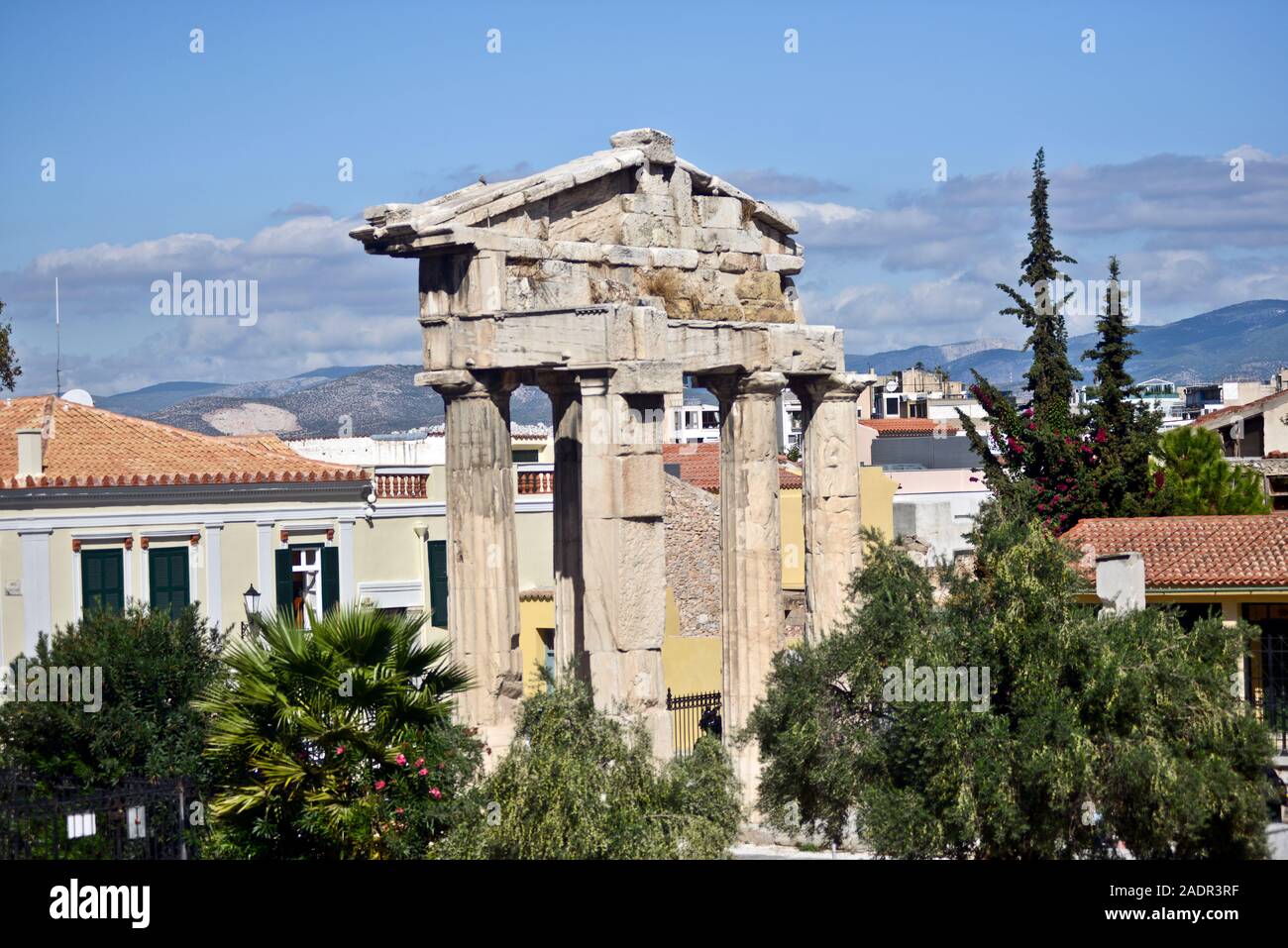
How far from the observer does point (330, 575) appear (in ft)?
117

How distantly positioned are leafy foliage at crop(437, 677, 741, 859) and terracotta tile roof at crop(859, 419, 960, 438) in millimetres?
37729

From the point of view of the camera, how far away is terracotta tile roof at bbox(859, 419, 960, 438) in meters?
58.5

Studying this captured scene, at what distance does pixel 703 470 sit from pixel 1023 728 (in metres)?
32.3

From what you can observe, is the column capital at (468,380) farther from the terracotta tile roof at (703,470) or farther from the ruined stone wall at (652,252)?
the terracotta tile roof at (703,470)

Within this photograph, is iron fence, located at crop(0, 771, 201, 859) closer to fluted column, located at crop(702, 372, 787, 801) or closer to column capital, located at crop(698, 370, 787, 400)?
fluted column, located at crop(702, 372, 787, 801)

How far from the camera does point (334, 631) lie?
1866 centimetres

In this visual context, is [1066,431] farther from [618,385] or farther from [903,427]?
[903,427]

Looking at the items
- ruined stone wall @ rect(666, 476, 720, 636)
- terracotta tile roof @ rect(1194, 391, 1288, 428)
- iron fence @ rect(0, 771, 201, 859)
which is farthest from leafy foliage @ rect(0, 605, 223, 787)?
terracotta tile roof @ rect(1194, 391, 1288, 428)

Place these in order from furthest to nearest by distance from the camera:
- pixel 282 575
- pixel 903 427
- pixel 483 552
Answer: pixel 903 427 < pixel 282 575 < pixel 483 552

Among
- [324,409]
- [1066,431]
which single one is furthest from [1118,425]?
[324,409]

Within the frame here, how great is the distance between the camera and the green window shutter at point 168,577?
109 feet

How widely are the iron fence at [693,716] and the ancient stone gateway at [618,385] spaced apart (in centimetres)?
263

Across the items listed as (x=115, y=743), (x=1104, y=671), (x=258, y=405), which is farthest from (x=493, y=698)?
(x=258, y=405)
